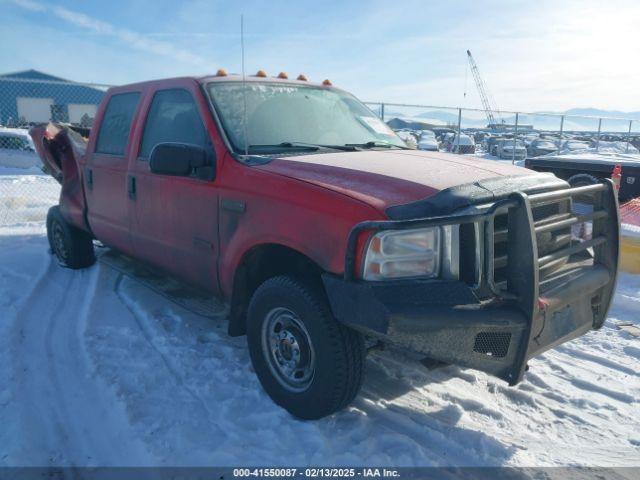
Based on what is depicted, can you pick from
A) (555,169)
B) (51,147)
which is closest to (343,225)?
(51,147)

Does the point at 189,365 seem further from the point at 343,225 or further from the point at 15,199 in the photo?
the point at 15,199

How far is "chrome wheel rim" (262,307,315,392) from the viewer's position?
2826 mm

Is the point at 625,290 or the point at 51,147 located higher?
the point at 51,147

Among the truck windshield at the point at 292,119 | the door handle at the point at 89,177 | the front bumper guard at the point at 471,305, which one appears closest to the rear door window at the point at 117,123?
the door handle at the point at 89,177

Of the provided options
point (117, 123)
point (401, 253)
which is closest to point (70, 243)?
point (117, 123)

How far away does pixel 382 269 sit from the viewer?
2438 millimetres

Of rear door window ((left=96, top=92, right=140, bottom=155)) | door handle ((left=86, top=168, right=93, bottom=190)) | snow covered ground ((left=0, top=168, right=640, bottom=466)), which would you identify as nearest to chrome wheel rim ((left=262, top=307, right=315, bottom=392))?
snow covered ground ((left=0, top=168, right=640, bottom=466))

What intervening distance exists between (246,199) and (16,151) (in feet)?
46.5

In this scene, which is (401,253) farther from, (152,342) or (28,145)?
(28,145)

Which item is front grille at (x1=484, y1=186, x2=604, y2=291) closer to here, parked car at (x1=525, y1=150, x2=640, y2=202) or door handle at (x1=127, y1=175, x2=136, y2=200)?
door handle at (x1=127, y1=175, x2=136, y2=200)

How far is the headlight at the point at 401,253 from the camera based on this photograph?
95.0 inches

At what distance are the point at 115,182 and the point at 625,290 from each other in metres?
5.10

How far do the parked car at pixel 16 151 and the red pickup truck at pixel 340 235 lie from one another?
11.8 metres

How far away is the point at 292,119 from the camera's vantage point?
12.1 feet
